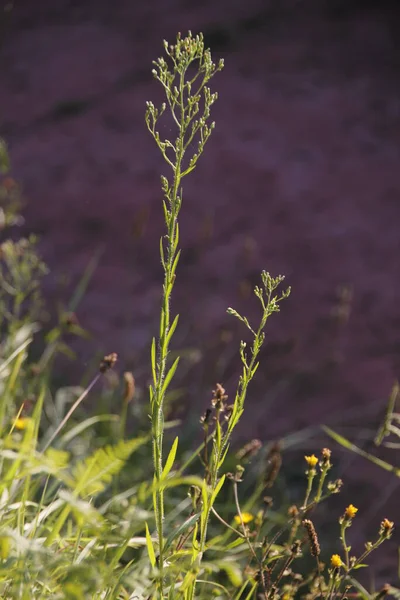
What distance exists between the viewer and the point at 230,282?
3.77 m

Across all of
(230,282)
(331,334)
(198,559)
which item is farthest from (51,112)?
(198,559)

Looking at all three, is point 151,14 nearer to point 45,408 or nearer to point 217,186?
point 217,186

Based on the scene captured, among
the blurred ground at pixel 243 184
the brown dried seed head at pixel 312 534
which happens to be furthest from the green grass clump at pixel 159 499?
the blurred ground at pixel 243 184

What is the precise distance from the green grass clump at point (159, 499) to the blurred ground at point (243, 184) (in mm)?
459

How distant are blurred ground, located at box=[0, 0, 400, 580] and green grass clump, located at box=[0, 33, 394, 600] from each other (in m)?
0.46

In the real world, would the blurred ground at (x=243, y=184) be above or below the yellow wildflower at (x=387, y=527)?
above

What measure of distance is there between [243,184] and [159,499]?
340 cm

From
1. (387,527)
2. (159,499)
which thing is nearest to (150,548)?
(159,499)

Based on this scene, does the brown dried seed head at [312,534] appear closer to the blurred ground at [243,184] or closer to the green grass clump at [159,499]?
the green grass clump at [159,499]

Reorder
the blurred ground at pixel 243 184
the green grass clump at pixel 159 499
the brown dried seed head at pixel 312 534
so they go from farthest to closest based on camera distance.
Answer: the blurred ground at pixel 243 184 < the brown dried seed head at pixel 312 534 < the green grass clump at pixel 159 499

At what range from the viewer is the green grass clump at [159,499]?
108cm

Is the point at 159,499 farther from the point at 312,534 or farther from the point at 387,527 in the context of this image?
the point at 387,527

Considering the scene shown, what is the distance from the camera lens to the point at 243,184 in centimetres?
443

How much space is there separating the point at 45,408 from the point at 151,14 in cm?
406
